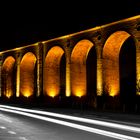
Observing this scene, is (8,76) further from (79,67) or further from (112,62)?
(112,62)

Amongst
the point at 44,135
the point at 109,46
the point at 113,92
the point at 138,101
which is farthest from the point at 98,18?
the point at 44,135

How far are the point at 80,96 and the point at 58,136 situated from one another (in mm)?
26591

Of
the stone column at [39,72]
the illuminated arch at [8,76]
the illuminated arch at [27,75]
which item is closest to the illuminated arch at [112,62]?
the stone column at [39,72]

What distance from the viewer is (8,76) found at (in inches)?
2212

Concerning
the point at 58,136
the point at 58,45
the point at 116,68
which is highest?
the point at 58,45

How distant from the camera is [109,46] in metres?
35.0

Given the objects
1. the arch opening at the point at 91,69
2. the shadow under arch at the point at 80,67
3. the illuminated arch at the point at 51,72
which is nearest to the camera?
the shadow under arch at the point at 80,67

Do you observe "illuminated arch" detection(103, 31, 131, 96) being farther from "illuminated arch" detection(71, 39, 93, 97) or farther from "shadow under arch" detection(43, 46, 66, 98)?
"shadow under arch" detection(43, 46, 66, 98)

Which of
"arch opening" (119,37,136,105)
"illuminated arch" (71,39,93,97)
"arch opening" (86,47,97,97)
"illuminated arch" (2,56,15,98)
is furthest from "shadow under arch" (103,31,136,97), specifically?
"illuminated arch" (2,56,15,98)

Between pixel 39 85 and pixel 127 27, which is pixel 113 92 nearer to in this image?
pixel 127 27

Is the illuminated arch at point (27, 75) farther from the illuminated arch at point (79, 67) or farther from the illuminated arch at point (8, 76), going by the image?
the illuminated arch at point (79, 67)

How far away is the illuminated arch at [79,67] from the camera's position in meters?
38.8

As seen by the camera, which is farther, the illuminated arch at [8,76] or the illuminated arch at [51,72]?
the illuminated arch at [8,76]

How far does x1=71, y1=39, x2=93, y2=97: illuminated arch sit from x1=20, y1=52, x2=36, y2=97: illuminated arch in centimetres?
1140
